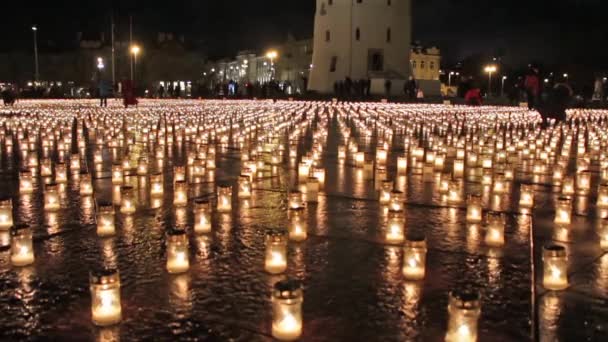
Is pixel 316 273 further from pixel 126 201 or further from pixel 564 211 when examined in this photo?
pixel 564 211

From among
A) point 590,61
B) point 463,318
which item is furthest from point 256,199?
point 590,61

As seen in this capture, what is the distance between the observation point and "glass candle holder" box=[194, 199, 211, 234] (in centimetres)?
546

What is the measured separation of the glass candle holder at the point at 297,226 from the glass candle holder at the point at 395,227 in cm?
69

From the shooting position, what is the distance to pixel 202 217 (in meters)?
5.50

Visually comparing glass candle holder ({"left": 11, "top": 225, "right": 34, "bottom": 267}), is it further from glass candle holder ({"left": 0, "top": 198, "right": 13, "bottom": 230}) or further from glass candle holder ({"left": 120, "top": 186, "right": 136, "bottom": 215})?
glass candle holder ({"left": 120, "top": 186, "right": 136, "bottom": 215})

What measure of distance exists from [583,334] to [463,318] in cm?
76

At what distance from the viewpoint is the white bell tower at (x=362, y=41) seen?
62938 mm

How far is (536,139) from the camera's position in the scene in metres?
13.7

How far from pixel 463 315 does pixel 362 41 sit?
6154 cm

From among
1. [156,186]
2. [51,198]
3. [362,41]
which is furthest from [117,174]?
[362,41]

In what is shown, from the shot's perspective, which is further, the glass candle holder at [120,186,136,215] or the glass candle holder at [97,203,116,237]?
the glass candle holder at [120,186,136,215]

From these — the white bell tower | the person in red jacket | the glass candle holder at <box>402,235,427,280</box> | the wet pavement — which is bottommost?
the wet pavement

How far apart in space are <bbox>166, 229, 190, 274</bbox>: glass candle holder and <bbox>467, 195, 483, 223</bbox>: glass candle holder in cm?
278

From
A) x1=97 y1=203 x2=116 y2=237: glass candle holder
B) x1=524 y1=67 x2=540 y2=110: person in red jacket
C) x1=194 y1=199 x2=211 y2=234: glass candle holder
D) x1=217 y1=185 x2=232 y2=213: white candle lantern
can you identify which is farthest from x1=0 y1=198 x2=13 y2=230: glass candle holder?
x1=524 y1=67 x2=540 y2=110: person in red jacket
